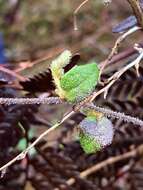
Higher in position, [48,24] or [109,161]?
[109,161]

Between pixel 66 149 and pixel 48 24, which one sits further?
pixel 48 24

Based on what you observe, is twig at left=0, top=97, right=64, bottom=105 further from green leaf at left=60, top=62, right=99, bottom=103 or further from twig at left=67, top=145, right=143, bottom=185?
A: twig at left=67, top=145, right=143, bottom=185

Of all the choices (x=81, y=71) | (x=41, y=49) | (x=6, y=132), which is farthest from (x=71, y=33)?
(x=81, y=71)

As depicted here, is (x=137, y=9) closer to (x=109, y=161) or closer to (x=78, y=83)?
(x=78, y=83)

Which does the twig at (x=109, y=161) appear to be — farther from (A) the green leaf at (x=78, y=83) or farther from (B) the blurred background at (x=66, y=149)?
(A) the green leaf at (x=78, y=83)

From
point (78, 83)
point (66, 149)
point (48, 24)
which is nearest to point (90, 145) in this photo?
point (78, 83)

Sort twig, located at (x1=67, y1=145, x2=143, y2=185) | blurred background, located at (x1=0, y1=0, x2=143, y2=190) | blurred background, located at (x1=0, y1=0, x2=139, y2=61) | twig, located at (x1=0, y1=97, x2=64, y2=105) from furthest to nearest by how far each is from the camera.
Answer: blurred background, located at (x1=0, y1=0, x2=139, y2=61) < twig, located at (x1=67, y1=145, x2=143, y2=185) < blurred background, located at (x1=0, y1=0, x2=143, y2=190) < twig, located at (x1=0, y1=97, x2=64, y2=105)

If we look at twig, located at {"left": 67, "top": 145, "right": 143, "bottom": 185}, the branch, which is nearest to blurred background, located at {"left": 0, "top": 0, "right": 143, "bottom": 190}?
twig, located at {"left": 67, "top": 145, "right": 143, "bottom": 185}

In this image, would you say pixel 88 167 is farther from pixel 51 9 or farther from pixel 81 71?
pixel 51 9

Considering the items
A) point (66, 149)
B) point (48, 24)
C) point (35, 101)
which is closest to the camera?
point (35, 101)
